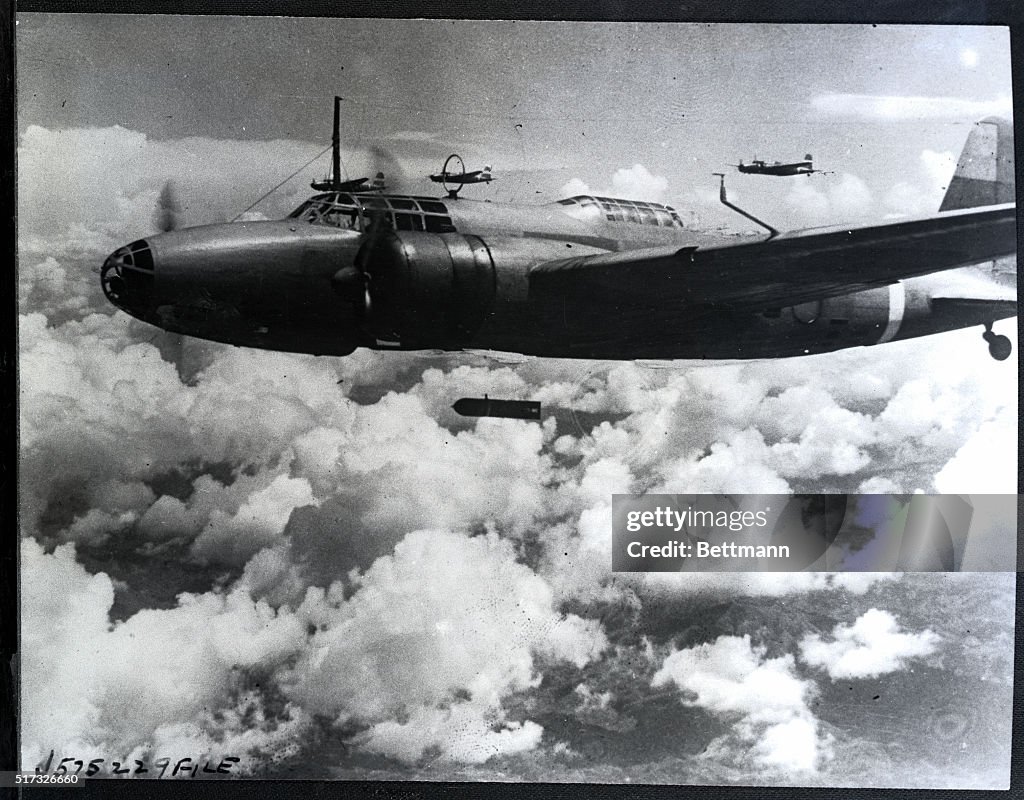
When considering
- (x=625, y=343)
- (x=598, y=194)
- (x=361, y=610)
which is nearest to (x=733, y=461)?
(x=625, y=343)

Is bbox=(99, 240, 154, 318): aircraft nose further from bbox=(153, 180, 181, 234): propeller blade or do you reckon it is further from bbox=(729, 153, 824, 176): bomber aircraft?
bbox=(729, 153, 824, 176): bomber aircraft

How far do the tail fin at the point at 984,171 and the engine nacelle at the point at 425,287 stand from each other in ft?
4.87

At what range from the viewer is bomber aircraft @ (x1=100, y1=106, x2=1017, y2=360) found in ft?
9.41

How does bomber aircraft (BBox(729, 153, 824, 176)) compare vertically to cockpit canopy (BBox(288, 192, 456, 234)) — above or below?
above

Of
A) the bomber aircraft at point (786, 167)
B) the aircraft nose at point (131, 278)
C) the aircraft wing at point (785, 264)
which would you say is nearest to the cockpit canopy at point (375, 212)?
the aircraft wing at point (785, 264)

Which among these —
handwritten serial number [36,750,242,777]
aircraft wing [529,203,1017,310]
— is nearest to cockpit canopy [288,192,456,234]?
aircraft wing [529,203,1017,310]

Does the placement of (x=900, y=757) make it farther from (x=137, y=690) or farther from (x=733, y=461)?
(x=137, y=690)

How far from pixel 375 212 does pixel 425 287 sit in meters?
0.29

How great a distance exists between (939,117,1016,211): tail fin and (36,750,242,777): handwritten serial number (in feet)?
9.48

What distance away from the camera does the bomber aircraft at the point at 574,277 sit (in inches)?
113

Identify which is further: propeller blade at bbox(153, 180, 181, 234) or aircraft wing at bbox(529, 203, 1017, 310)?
propeller blade at bbox(153, 180, 181, 234)

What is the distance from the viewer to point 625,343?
3.00 metres

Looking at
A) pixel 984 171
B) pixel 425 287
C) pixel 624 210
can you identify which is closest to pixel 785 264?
pixel 624 210

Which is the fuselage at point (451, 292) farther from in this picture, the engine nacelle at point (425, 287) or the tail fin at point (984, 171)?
the tail fin at point (984, 171)
